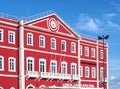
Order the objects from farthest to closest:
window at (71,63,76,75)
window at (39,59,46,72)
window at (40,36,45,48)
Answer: window at (71,63,76,75) → window at (40,36,45,48) → window at (39,59,46,72)

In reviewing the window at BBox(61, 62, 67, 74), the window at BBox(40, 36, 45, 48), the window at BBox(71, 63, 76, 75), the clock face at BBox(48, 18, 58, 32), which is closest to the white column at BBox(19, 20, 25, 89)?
the window at BBox(40, 36, 45, 48)

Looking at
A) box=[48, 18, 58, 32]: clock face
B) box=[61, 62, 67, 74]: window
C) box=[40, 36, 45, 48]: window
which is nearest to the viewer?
box=[40, 36, 45, 48]: window

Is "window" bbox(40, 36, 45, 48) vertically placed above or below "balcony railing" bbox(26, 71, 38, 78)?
above

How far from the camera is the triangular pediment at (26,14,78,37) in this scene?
64.5 meters

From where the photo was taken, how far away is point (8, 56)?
195ft

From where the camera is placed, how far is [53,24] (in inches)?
2672

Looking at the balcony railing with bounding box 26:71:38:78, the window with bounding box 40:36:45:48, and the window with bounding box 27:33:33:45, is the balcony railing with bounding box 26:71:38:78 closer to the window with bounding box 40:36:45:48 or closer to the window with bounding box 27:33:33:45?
the window with bounding box 27:33:33:45

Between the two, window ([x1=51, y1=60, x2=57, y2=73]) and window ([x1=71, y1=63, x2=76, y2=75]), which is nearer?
window ([x1=51, y1=60, x2=57, y2=73])

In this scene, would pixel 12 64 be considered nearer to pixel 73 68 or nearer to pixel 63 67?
pixel 63 67

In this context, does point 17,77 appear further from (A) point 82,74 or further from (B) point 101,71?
(B) point 101,71

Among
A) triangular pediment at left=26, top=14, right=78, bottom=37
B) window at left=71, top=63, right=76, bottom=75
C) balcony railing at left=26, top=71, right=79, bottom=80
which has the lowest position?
balcony railing at left=26, top=71, right=79, bottom=80

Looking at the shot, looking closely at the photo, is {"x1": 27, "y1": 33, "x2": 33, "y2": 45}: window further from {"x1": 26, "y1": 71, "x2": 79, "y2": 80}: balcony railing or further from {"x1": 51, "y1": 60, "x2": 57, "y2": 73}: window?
{"x1": 51, "y1": 60, "x2": 57, "y2": 73}: window

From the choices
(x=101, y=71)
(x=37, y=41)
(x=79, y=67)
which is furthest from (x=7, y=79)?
(x=101, y=71)

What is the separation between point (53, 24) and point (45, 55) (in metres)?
5.60
